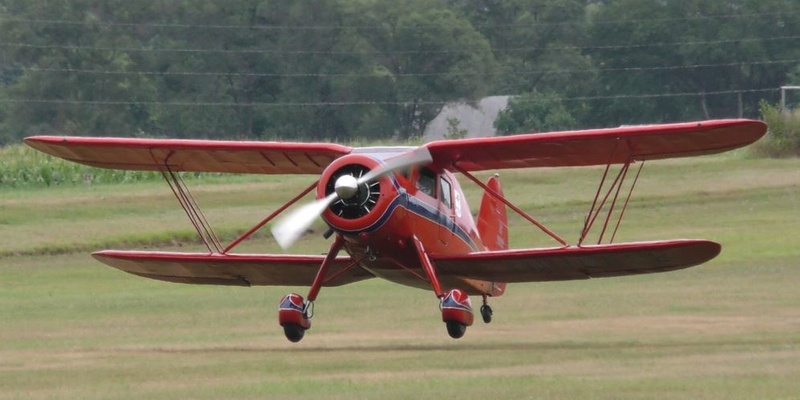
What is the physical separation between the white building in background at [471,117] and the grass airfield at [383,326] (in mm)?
26166

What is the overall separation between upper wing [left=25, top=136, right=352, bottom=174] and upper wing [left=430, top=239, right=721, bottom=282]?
188 centimetres

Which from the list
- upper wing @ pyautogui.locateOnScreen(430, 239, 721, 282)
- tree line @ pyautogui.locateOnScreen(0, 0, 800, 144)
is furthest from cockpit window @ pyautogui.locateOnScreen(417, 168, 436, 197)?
tree line @ pyautogui.locateOnScreen(0, 0, 800, 144)

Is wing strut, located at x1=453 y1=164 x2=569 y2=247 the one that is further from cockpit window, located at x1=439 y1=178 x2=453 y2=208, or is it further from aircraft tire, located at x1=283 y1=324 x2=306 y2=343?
aircraft tire, located at x1=283 y1=324 x2=306 y2=343

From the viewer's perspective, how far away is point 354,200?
15.6 m

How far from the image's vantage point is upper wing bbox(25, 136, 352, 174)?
58.8ft

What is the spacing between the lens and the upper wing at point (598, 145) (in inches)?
648

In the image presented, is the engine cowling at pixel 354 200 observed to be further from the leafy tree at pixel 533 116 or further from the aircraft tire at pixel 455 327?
the leafy tree at pixel 533 116

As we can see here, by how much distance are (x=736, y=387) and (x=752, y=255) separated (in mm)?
15994

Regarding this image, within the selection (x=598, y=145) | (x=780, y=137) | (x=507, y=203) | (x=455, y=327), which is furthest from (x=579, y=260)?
(x=780, y=137)

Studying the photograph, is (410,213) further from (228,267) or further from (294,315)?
(228,267)

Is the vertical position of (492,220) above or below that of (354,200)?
below

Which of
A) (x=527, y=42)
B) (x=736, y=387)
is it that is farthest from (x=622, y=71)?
(x=736, y=387)

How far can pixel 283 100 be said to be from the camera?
65.8m

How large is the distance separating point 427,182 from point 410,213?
0.88m
